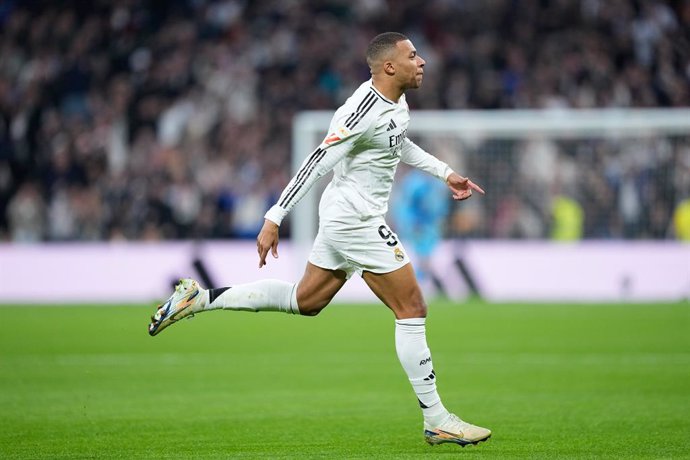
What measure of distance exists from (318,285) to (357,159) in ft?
2.65

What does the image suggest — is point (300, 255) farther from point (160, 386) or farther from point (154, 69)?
point (160, 386)

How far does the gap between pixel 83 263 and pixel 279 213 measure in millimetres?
14284

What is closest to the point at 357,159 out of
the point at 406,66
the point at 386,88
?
the point at 386,88

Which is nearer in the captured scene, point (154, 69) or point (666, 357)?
point (666, 357)

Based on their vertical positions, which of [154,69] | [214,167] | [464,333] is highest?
[154,69]

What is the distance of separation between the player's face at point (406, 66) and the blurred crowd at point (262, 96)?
1379 centimetres

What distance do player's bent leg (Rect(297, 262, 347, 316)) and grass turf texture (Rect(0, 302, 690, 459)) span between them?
84cm

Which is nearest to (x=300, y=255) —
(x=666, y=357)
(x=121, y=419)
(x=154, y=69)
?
(x=154, y=69)

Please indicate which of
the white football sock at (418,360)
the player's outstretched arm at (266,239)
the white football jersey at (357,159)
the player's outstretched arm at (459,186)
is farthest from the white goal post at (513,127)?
the player's outstretched arm at (266,239)

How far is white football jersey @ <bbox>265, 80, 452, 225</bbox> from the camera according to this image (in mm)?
6945

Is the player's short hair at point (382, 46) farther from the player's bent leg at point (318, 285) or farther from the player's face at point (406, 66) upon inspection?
the player's bent leg at point (318, 285)

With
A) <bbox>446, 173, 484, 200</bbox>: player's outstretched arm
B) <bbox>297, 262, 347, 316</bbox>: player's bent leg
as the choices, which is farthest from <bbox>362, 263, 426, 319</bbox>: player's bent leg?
<bbox>446, 173, 484, 200</bbox>: player's outstretched arm

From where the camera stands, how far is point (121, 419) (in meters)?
8.24

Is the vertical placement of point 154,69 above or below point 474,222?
above
